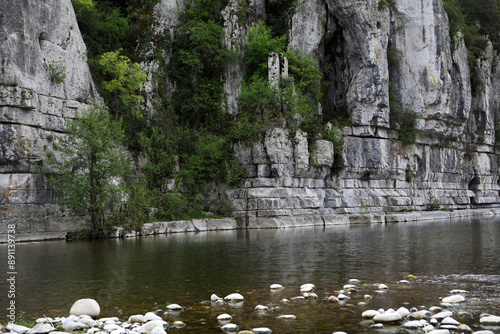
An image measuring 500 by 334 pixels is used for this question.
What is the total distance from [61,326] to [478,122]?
2687 inches

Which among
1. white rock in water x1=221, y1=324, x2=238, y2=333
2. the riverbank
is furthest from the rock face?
white rock in water x1=221, y1=324, x2=238, y2=333

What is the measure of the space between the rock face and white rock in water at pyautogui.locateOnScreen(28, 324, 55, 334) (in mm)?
23139

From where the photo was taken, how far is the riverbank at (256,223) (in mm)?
31531

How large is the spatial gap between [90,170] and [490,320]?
26866 mm

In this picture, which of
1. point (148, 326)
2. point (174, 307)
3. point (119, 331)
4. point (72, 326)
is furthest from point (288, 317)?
point (72, 326)

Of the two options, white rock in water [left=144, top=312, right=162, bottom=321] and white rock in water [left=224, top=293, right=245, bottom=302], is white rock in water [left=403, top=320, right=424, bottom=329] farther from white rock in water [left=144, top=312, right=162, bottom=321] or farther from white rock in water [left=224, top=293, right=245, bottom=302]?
white rock in water [left=144, top=312, right=162, bottom=321]

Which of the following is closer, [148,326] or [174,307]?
[148,326]

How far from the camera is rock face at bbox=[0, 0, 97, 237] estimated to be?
30.8m

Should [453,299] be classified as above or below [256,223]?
below

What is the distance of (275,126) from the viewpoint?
44844 millimetres

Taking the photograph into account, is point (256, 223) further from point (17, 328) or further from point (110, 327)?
point (17, 328)

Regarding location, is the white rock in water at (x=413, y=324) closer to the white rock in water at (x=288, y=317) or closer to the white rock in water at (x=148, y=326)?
the white rock in water at (x=288, y=317)

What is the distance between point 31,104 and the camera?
32.1 metres

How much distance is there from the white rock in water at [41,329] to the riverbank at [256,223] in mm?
22561
